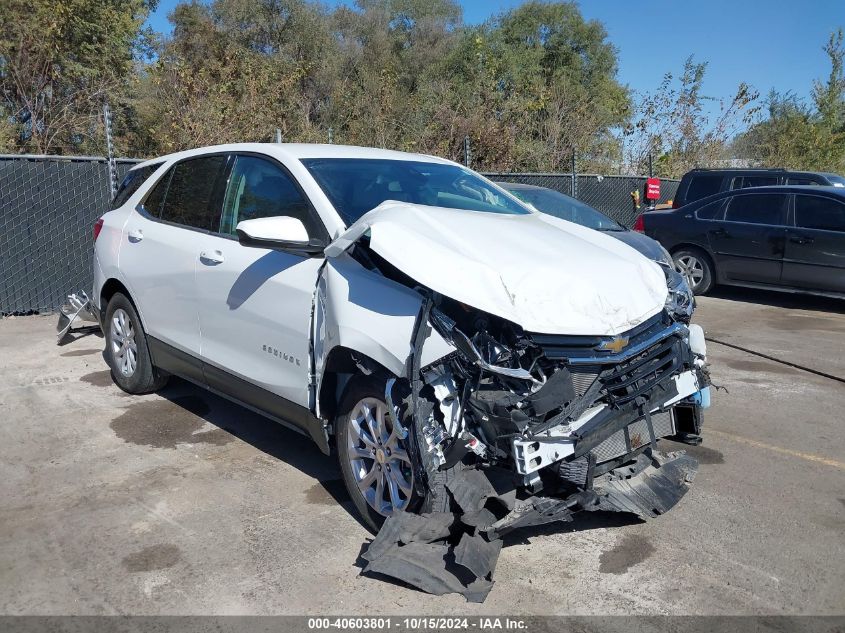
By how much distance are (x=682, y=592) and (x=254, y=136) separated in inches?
423

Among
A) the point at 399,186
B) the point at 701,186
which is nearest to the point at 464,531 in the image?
the point at 399,186

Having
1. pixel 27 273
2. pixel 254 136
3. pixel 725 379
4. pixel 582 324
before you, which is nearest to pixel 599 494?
pixel 582 324

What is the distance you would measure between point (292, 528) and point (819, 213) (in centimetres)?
894

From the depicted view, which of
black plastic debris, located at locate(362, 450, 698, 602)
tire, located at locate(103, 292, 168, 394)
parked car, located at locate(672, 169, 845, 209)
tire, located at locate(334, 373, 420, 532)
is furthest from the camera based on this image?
parked car, located at locate(672, 169, 845, 209)

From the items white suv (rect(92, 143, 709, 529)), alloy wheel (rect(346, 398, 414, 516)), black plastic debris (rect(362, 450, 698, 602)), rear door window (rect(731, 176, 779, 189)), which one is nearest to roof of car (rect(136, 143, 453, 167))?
white suv (rect(92, 143, 709, 529))

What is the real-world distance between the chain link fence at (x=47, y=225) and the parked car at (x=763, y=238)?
7.89m

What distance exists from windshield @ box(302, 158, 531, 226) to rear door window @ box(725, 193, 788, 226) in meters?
6.89

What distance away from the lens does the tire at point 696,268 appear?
11.2m

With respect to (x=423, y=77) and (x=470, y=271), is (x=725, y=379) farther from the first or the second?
(x=423, y=77)

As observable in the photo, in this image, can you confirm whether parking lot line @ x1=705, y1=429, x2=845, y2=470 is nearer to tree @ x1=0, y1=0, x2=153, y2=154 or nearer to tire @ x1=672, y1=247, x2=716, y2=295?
tire @ x1=672, y1=247, x2=716, y2=295

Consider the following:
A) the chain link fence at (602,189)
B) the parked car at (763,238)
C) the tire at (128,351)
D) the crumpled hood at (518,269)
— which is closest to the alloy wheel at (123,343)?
the tire at (128,351)

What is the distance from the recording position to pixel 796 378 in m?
6.77

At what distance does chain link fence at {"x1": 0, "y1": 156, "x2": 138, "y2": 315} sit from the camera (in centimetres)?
856

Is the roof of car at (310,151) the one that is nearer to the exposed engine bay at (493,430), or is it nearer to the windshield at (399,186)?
the windshield at (399,186)
